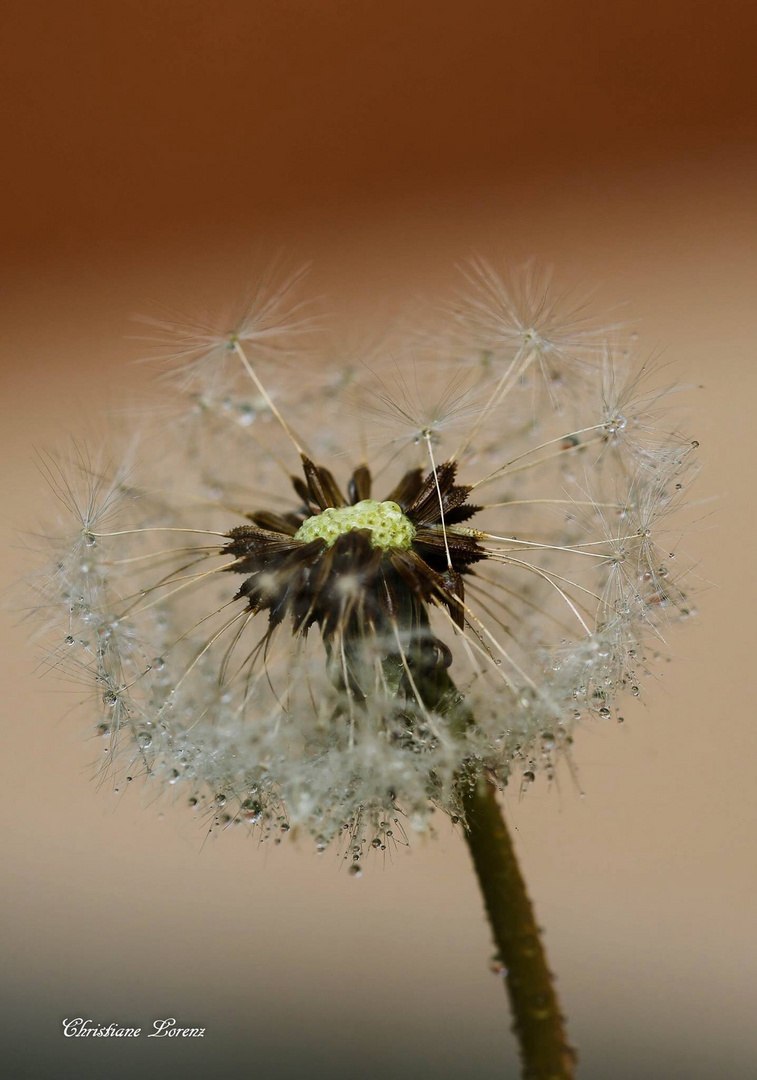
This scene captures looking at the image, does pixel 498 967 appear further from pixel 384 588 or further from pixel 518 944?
pixel 384 588

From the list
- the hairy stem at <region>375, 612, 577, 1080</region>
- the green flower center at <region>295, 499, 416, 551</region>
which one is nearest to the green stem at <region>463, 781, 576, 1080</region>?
the hairy stem at <region>375, 612, 577, 1080</region>

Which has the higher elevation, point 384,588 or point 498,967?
point 384,588

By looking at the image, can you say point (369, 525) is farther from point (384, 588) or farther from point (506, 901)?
point (506, 901)

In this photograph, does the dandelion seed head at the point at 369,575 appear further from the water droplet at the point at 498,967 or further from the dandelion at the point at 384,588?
the water droplet at the point at 498,967

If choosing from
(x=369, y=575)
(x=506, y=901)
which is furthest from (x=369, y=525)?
(x=506, y=901)

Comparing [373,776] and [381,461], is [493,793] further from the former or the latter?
[381,461]

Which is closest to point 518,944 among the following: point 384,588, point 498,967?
point 498,967
